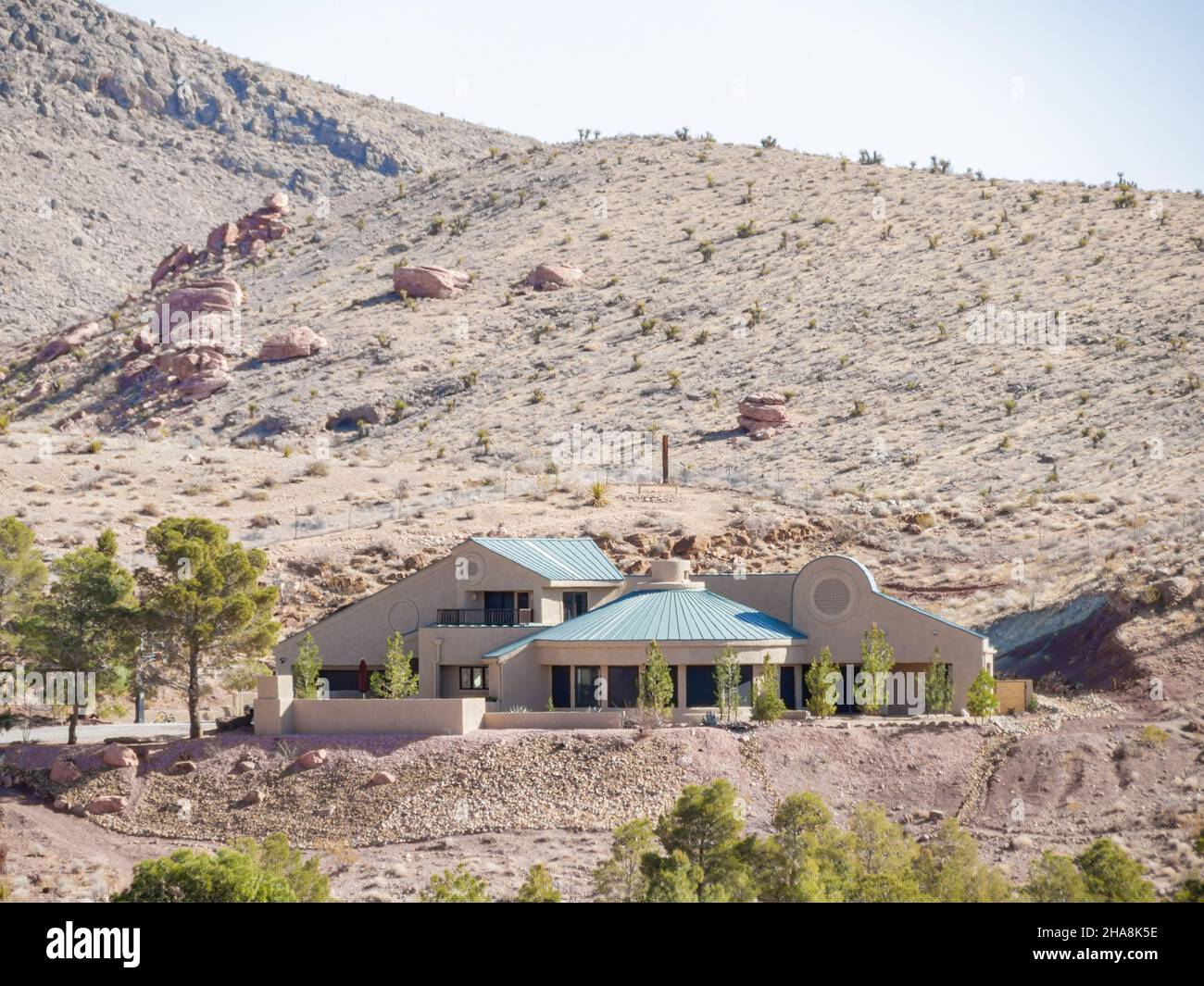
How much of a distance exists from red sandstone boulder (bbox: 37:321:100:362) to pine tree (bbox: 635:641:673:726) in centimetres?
7595

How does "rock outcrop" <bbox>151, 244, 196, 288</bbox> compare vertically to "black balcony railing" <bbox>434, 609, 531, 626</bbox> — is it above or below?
above

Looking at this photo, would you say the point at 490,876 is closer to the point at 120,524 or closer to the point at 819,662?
the point at 819,662

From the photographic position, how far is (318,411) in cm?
9712

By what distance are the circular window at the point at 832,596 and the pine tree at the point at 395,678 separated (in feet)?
41.0

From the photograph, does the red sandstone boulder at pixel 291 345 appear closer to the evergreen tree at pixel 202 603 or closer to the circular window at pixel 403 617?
the circular window at pixel 403 617

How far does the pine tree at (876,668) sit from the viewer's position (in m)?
49.5

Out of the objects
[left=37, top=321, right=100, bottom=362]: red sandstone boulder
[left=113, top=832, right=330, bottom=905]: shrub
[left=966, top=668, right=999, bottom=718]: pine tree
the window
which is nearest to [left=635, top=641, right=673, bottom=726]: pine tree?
the window

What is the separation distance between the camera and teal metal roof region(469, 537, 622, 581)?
179 feet

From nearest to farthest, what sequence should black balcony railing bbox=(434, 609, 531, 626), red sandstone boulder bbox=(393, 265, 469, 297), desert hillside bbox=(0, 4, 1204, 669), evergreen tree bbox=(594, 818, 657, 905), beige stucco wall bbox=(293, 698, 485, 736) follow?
evergreen tree bbox=(594, 818, 657, 905), beige stucco wall bbox=(293, 698, 485, 736), black balcony railing bbox=(434, 609, 531, 626), desert hillside bbox=(0, 4, 1204, 669), red sandstone boulder bbox=(393, 265, 469, 297)

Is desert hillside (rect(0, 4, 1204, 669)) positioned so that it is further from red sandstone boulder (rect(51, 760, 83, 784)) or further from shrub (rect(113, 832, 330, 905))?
shrub (rect(113, 832, 330, 905))

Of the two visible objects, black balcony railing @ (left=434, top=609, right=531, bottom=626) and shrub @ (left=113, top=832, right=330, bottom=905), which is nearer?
shrub @ (left=113, top=832, right=330, bottom=905)

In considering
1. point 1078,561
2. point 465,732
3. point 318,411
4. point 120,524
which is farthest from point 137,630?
point 318,411

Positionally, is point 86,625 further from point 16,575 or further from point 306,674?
point 306,674

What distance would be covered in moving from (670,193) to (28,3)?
268ft
